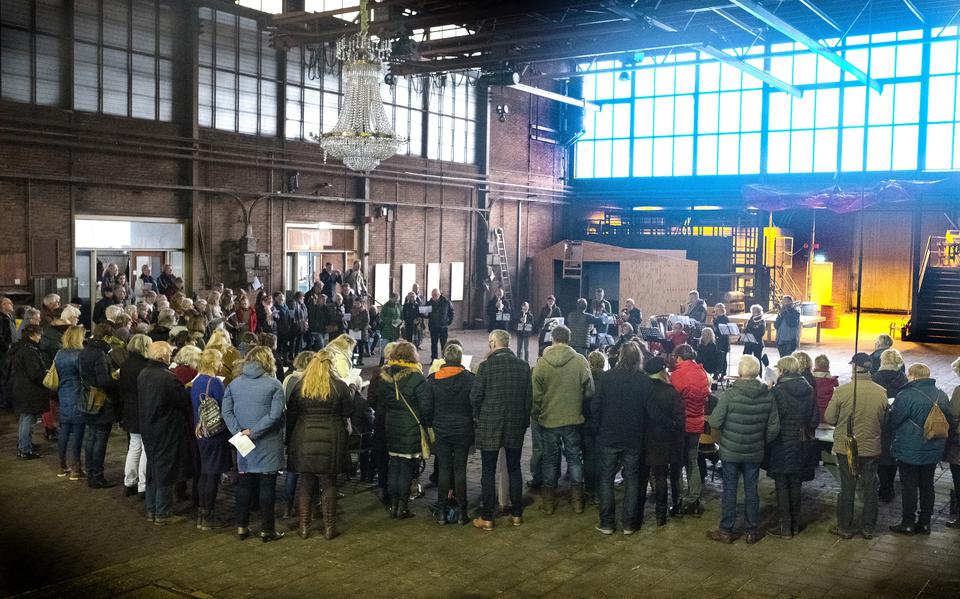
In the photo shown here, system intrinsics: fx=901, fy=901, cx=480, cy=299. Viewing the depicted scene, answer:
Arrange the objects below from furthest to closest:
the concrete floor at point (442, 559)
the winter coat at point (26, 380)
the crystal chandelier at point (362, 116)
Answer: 1. the crystal chandelier at point (362, 116)
2. the winter coat at point (26, 380)
3. the concrete floor at point (442, 559)

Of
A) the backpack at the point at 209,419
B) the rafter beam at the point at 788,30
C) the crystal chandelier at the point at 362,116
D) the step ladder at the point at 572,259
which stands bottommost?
the backpack at the point at 209,419

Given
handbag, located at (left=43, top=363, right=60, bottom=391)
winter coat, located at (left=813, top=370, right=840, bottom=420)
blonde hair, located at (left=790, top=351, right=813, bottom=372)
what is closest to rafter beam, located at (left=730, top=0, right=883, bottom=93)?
winter coat, located at (left=813, top=370, right=840, bottom=420)

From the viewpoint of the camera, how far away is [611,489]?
7.26m

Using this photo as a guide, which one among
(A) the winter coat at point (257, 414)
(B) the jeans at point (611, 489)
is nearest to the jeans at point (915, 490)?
(B) the jeans at point (611, 489)

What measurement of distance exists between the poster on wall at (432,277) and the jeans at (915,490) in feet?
56.0

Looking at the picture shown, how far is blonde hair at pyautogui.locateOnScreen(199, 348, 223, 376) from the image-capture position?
23.7 ft

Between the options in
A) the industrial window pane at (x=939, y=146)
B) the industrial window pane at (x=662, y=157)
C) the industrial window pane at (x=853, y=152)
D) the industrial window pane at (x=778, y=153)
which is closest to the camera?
the industrial window pane at (x=939, y=146)

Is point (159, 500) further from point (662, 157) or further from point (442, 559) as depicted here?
point (662, 157)

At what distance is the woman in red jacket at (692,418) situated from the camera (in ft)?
25.7

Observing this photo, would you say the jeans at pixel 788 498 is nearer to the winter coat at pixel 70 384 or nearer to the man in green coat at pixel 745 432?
the man in green coat at pixel 745 432

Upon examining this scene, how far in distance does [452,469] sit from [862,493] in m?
3.34

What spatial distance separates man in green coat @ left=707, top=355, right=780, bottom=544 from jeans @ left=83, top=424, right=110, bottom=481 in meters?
5.52

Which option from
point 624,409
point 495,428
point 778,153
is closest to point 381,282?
point 778,153

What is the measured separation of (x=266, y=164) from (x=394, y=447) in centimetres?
1285
